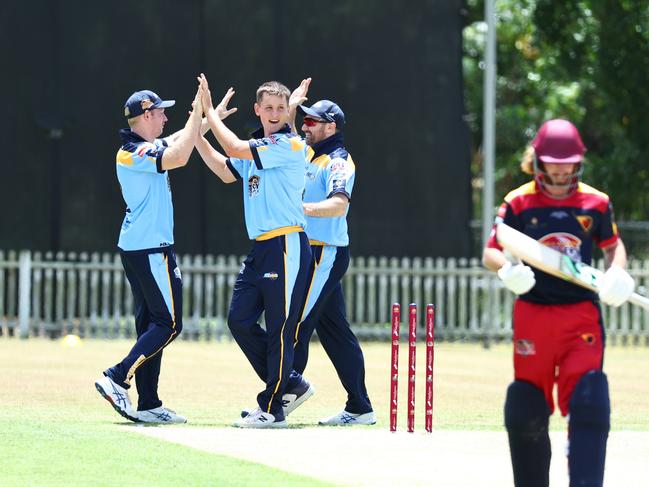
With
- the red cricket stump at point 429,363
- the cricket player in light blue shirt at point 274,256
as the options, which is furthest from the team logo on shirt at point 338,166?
the red cricket stump at point 429,363

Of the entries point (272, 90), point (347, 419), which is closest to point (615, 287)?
point (272, 90)

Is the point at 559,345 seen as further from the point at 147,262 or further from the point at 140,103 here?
the point at 140,103

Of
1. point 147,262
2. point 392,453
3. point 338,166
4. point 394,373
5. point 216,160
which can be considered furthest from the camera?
point 216,160

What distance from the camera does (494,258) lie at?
23.5 feet

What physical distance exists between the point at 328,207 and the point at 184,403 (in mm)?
2794

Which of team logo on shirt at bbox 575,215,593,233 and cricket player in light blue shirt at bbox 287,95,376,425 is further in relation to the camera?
cricket player in light blue shirt at bbox 287,95,376,425

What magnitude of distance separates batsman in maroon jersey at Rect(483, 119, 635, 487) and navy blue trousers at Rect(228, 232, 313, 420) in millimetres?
3119

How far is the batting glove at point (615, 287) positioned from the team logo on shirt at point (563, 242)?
0.26 meters

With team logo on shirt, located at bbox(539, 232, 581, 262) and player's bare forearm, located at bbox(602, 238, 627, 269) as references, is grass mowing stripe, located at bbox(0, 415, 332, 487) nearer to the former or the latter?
team logo on shirt, located at bbox(539, 232, 581, 262)

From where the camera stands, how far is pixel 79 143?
22188 millimetres

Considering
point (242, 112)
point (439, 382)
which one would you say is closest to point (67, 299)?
point (242, 112)

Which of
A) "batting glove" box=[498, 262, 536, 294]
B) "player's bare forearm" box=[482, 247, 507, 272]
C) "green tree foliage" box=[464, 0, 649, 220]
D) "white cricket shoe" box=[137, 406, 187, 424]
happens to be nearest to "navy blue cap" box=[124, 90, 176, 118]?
"white cricket shoe" box=[137, 406, 187, 424]

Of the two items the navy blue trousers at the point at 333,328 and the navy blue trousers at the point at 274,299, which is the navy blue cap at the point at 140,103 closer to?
the navy blue trousers at the point at 274,299

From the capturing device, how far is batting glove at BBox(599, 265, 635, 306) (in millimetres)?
6906
